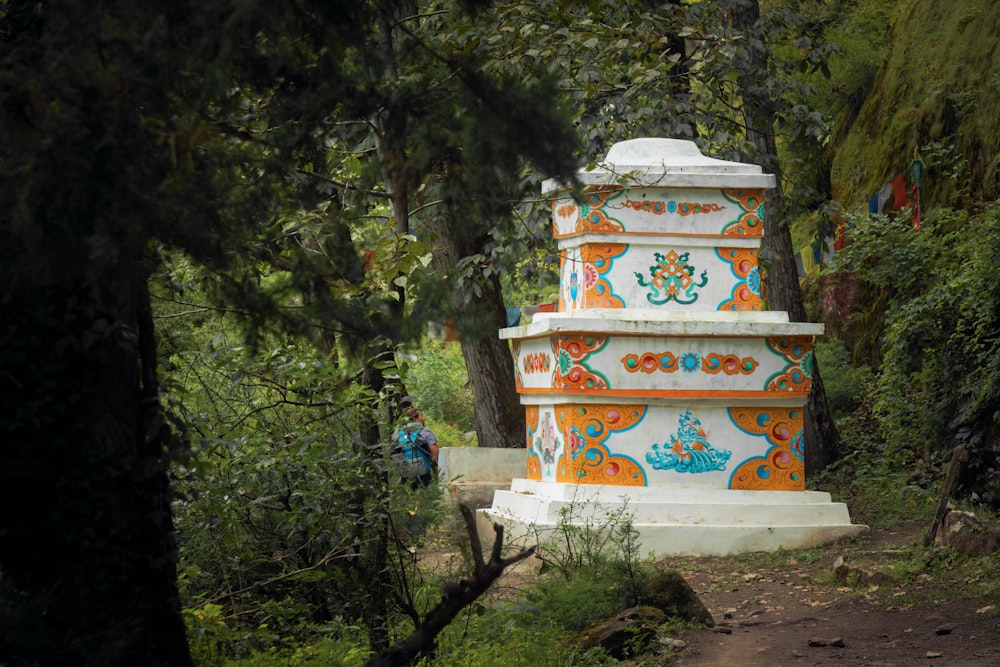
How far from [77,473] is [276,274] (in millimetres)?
2086

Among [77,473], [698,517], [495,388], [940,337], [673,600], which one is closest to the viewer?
[77,473]

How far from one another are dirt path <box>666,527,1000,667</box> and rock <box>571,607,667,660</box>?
218 millimetres

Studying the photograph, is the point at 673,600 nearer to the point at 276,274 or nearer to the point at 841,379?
the point at 276,274

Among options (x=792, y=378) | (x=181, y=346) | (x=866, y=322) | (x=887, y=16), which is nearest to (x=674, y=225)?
(x=792, y=378)

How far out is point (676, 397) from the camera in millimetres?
9477

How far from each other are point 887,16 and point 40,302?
1537 cm

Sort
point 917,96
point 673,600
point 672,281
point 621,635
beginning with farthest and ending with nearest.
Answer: point 917,96 < point 672,281 < point 673,600 < point 621,635

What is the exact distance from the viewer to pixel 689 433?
9555 millimetres

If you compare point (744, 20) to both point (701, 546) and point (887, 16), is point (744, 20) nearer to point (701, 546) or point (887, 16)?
point (887, 16)

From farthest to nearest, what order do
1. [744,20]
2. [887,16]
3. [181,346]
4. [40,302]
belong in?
1. [887,16]
2. [744,20]
3. [181,346]
4. [40,302]

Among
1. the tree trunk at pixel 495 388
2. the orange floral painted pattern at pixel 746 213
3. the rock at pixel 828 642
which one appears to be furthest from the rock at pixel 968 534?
the tree trunk at pixel 495 388

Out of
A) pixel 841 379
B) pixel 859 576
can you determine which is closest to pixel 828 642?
pixel 859 576

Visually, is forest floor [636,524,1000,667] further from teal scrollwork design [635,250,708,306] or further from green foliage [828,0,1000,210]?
green foliage [828,0,1000,210]

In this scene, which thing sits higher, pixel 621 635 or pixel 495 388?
pixel 495 388
